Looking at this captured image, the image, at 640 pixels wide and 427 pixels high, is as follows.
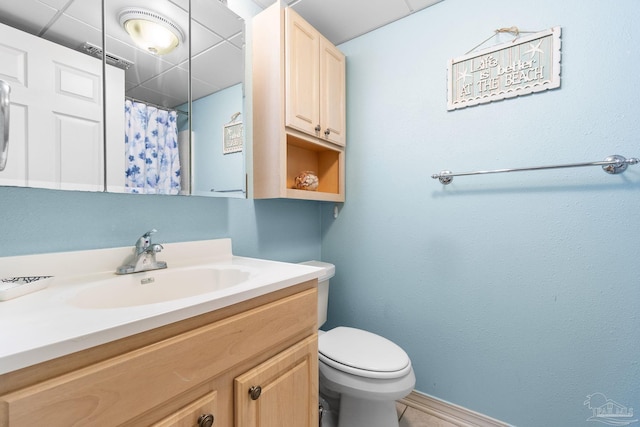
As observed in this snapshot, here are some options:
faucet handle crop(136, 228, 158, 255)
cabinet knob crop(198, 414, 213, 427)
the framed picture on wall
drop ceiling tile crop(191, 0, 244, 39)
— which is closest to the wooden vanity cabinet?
cabinet knob crop(198, 414, 213, 427)

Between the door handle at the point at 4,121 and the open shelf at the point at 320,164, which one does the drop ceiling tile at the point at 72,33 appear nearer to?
the door handle at the point at 4,121

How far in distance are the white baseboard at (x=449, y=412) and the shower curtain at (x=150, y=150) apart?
152 cm

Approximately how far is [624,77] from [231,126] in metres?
1.54

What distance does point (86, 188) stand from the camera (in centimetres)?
84

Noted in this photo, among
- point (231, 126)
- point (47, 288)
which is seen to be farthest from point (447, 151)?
point (47, 288)

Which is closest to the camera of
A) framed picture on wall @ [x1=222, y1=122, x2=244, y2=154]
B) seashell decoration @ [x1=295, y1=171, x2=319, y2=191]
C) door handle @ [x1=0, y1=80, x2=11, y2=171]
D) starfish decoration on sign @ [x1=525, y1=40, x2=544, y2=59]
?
door handle @ [x1=0, y1=80, x2=11, y2=171]

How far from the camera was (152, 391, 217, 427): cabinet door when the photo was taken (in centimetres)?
56

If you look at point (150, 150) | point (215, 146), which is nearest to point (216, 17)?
point (215, 146)

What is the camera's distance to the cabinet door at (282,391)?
69 cm

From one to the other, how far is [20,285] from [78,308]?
22 cm

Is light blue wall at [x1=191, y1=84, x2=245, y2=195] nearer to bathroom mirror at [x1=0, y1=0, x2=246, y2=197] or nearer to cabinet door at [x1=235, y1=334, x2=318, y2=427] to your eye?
bathroom mirror at [x1=0, y1=0, x2=246, y2=197]

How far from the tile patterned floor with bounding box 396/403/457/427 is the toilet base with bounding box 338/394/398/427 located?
0.26 meters

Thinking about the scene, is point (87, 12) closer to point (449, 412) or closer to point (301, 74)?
point (301, 74)

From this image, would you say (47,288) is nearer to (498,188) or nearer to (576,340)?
(498,188)
